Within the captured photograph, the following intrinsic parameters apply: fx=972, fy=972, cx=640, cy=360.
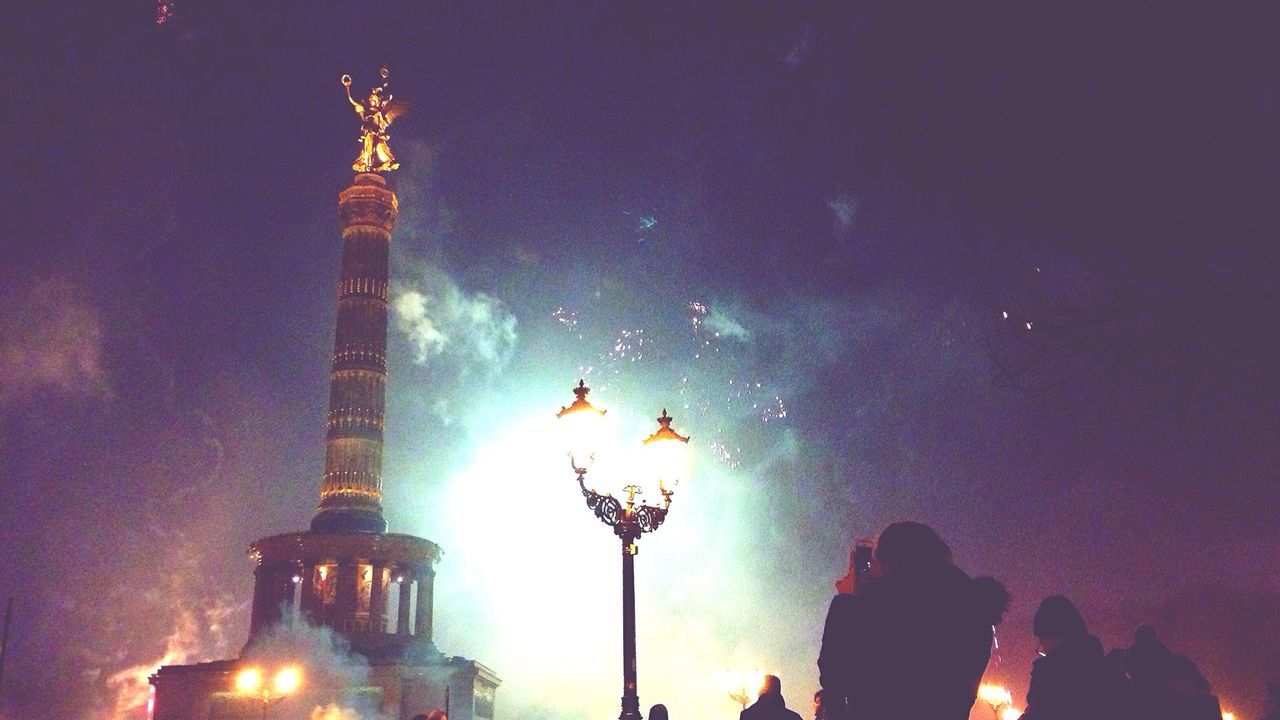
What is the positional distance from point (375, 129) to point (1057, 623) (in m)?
48.5

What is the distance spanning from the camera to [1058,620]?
173 inches

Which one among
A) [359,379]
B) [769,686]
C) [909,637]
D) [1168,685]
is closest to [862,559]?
[769,686]

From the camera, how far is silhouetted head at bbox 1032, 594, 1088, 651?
437cm

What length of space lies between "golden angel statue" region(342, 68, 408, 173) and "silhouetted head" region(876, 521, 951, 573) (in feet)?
156

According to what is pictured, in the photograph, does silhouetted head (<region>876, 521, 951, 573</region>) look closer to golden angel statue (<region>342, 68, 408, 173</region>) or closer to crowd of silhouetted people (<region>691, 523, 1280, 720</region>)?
crowd of silhouetted people (<region>691, 523, 1280, 720</region>)

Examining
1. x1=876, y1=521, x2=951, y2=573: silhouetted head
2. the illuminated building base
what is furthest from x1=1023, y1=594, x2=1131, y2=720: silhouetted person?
the illuminated building base

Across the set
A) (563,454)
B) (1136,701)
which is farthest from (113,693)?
(1136,701)

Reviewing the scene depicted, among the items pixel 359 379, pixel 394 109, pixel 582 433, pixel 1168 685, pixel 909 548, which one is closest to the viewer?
pixel 909 548

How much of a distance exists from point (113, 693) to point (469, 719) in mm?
23614

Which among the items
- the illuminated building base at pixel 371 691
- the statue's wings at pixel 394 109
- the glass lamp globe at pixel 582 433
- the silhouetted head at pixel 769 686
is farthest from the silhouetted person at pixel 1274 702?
the statue's wings at pixel 394 109

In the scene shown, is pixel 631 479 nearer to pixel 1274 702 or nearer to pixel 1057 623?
pixel 1274 702

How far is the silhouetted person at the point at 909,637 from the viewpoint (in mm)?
3490

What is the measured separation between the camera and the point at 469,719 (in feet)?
121

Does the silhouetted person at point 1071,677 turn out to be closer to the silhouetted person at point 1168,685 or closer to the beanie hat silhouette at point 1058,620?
the beanie hat silhouette at point 1058,620
